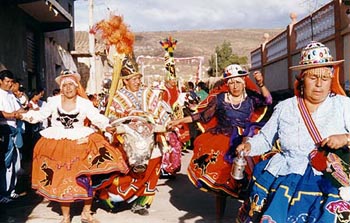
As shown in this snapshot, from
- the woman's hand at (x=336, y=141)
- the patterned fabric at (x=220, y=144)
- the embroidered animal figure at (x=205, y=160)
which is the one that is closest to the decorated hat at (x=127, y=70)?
the patterned fabric at (x=220, y=144)

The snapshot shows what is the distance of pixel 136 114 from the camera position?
689 centimetres

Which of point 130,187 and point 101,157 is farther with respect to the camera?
point 130,187

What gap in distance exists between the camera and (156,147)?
695 centimetres

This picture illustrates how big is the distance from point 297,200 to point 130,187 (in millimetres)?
3415

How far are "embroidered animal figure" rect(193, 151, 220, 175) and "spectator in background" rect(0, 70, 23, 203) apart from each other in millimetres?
2258

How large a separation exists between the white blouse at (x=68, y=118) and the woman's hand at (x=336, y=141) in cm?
329

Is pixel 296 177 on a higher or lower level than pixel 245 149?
lower

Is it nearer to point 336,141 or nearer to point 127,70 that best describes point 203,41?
point 127,70

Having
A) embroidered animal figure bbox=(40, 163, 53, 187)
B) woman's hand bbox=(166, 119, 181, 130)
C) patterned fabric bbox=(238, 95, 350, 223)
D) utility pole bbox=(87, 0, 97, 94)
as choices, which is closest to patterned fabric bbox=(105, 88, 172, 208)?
woman's hand bbox=(166, 119, 181, 130)

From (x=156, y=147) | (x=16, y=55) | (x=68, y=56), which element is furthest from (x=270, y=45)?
(x=156, y=147)

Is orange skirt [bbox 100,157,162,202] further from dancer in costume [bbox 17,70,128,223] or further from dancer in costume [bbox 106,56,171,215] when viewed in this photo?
dancer in costume [bbox 17,70,128,223]

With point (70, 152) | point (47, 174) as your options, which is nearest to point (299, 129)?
point (70, 152)

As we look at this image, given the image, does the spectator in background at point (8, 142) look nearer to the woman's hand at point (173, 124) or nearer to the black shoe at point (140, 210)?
the black shoe at point (140, 210)

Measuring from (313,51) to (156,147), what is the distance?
3397mm
